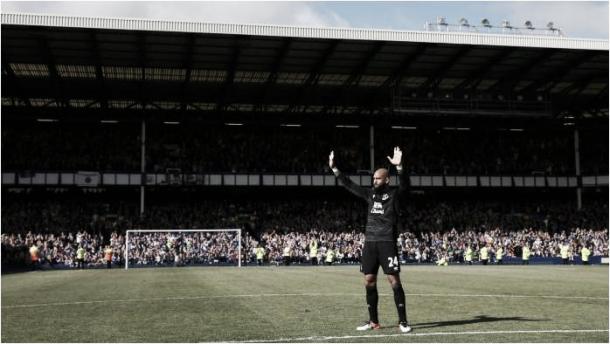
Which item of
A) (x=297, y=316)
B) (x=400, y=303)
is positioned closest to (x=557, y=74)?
(x=297, y=316)

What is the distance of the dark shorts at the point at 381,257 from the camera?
9109 mm

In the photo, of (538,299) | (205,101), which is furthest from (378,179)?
(205,101)

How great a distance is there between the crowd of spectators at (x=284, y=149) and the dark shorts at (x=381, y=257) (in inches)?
1898

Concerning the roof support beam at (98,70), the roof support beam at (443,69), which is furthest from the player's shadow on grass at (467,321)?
the roof support beam at (443,69)

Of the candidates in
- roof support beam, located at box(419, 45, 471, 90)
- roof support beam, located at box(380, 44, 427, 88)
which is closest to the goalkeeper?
roof support beam, located at box(380, 44, 427, 88)

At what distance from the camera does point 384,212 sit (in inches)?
367

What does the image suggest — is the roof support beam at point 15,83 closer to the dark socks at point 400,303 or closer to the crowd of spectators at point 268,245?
the crowd of spectators at point 268,245

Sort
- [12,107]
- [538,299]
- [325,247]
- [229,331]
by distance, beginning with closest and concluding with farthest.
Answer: [229,331] < [538,299] < [325,247] < [12,107]

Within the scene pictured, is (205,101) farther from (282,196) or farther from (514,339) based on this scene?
(514,339)

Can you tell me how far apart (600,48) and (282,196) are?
2718 centimetres

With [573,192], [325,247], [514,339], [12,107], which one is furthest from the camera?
[573,192]

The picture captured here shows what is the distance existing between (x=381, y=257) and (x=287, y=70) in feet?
133

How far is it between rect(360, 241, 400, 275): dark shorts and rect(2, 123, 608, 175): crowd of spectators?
48219 mm

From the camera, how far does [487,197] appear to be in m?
61.8
